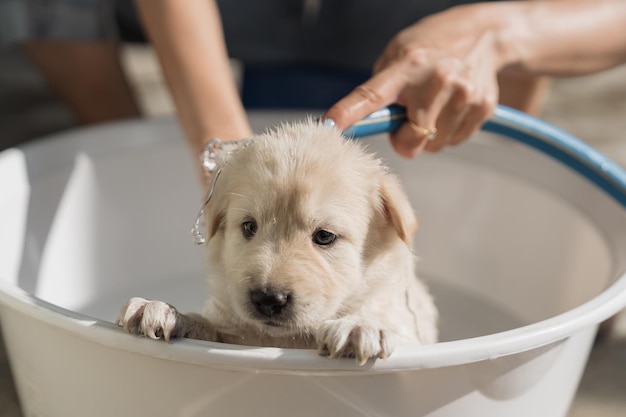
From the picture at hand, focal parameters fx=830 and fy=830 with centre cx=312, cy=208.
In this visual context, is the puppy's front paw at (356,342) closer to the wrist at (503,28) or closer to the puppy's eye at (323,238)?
the puppy's eye at (323,238)

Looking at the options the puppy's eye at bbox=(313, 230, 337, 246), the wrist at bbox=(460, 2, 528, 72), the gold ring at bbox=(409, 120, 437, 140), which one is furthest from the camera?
the wrist at bbox=(460, 2, 528, 72)

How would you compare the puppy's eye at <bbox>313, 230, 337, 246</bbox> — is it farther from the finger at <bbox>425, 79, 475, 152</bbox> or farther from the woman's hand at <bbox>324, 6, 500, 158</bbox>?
the finger at <bbox>425, 79, 475, 152</bbox>

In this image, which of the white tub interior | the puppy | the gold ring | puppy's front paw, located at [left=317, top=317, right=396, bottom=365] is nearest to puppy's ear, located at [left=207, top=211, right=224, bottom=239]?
the puppy

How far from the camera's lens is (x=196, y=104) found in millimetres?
1759

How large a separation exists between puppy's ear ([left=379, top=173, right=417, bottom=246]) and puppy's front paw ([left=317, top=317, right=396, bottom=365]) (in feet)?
0.71

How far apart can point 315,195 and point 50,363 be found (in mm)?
502

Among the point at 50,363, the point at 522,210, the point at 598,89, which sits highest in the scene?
the point at 50,363

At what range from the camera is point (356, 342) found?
1.09m

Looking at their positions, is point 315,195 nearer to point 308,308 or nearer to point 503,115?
point 308,308

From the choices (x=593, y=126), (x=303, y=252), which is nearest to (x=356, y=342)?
(x=303, y=252)

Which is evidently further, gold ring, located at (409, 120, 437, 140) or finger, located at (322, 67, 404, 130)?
gold ring, located at (409, 120, 437, 140)

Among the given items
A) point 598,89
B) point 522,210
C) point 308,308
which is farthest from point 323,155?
point 598,89

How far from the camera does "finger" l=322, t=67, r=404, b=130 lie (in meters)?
1.45

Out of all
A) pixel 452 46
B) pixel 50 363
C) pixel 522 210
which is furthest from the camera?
pixel 522 210
